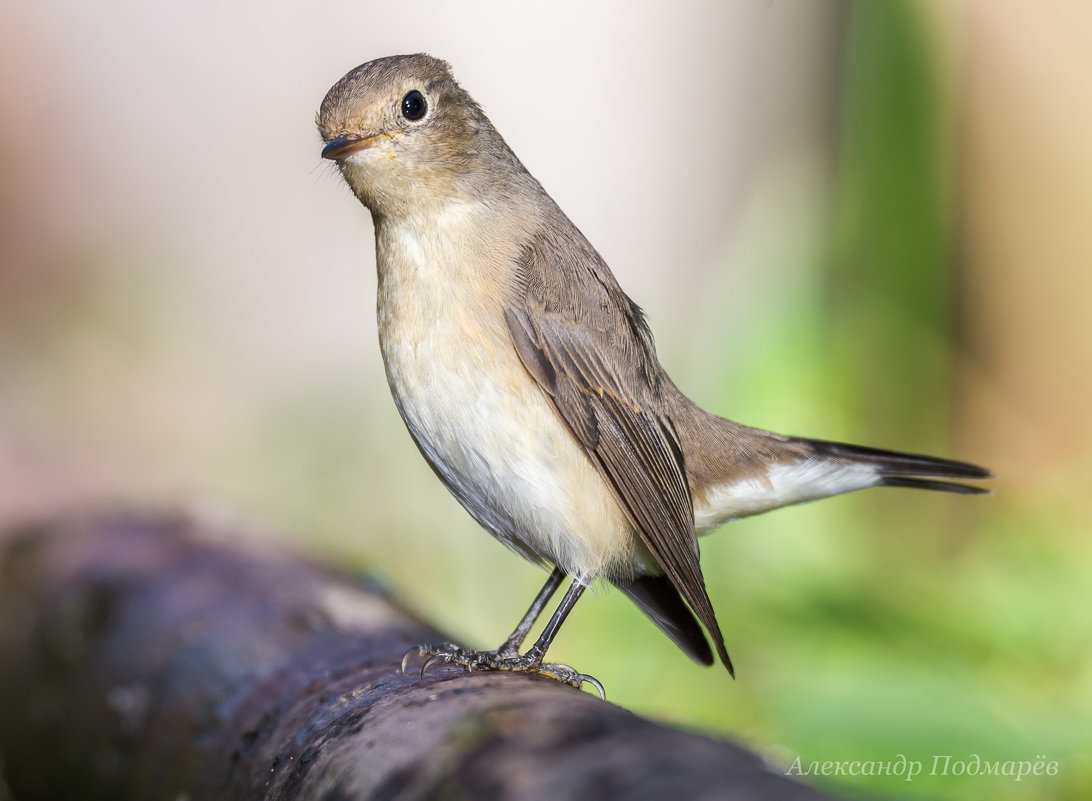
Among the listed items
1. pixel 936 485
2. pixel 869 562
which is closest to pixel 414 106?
pixel 936 485

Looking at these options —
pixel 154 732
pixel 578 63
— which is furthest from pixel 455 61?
pixel 154 732

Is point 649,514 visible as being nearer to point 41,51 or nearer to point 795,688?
point 795,688

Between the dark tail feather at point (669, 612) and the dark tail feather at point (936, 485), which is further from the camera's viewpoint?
the dark tail feather at point (936, 485)

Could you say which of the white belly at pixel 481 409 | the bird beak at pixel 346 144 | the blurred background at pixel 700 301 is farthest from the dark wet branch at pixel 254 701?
the bird beak at pixel 346 144

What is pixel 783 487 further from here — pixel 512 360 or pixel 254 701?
pixel 254 701

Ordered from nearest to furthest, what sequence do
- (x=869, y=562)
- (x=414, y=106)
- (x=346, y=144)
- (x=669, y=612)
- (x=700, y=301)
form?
(x=346, y=144) → (x=414, y=106) → (x=669, y=612) → (x=869, y=562) → (x=700, y=301)

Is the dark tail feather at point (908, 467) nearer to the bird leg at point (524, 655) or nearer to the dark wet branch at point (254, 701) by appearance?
the bird leg at point (524, 655)

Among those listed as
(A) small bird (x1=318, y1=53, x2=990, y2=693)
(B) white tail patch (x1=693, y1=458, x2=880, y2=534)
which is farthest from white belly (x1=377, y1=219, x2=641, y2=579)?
(B) white tail patch (x1=693, y1=458, x2=880, y2=534)

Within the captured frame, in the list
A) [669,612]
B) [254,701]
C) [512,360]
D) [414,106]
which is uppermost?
[414,106]
